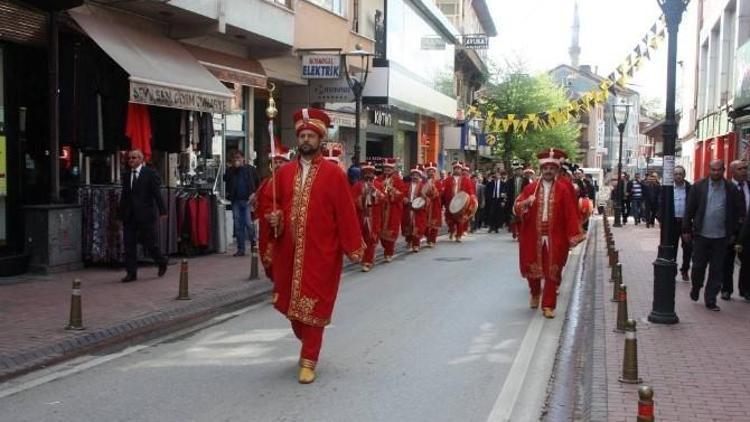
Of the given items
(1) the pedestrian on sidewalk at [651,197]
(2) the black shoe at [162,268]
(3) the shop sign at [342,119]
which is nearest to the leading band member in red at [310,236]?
(2) the black shoe at [162,268]

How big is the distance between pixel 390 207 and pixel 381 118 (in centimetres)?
1192

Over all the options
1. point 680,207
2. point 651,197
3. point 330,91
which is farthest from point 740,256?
point 651,197

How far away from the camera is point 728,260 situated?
434 inches

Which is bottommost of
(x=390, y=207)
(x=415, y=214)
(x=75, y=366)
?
(x=75, y=366)

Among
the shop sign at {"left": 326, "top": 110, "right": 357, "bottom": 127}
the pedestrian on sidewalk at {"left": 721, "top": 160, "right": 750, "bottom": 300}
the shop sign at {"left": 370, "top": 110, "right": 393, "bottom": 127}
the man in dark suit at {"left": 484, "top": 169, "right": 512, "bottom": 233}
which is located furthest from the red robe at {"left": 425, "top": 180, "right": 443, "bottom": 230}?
the pedestrian on sidewalk at {"left": 721, "top": 160, "right": 750, "bottom": 300}

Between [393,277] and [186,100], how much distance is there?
180 inches

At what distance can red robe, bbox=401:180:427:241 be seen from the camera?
18.0 m

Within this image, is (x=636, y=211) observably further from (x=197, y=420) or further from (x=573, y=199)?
(x=197, y=420)

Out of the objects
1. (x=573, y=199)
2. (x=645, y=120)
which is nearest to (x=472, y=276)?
(x=573, y=199)

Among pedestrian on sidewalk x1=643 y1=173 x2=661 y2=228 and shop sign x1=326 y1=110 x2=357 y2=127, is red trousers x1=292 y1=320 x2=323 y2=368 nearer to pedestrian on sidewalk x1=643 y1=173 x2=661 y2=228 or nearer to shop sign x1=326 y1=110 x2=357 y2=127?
shop sign x1=326 y1=110 x2=357 y2=127

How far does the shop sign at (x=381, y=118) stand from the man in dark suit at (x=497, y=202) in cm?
420

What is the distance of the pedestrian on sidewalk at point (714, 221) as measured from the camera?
33.0ft

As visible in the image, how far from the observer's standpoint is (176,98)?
1341 cm

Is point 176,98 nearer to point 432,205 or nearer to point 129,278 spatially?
point 129,278
